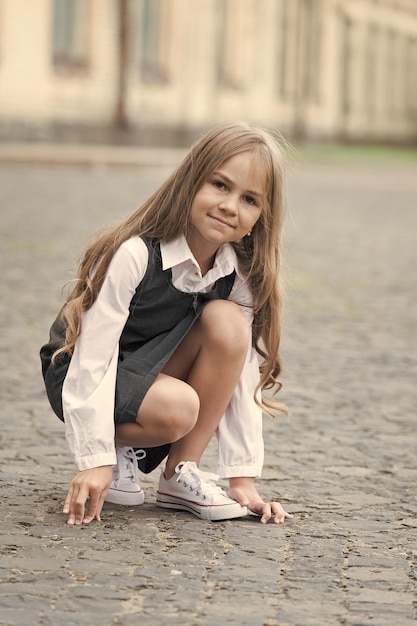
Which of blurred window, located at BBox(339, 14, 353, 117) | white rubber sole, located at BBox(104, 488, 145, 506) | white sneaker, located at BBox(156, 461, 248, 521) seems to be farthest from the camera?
blurred window, located at BBox(339, 14, 353, 117)

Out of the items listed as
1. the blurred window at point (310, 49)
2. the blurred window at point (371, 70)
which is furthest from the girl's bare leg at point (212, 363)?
the blurred window at point (371, 70)

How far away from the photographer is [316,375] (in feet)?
19.7

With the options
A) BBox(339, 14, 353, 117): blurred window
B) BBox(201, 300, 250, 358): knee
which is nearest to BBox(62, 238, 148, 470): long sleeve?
BBox(201, 300, 250, 358): knee

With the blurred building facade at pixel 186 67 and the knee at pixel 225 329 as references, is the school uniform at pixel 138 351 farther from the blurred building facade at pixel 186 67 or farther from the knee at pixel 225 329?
the blurred building facade at pixel 186 67

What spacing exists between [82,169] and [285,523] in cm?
1686

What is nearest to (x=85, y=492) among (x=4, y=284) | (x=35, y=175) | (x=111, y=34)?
(x=4, y=284)

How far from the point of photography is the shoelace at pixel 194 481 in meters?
3.69

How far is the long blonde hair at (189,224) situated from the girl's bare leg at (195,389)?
13cm

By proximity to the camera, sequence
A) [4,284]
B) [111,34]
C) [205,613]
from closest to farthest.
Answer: [205,613]
[4,284]
[111,34]

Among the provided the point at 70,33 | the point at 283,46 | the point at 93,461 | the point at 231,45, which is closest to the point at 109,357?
the point at 93,461

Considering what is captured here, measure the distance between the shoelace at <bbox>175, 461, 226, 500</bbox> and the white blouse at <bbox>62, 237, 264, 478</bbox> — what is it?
0.07 meters

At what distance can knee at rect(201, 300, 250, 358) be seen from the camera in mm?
3670

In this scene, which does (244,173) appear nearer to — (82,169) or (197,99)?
(82,169)

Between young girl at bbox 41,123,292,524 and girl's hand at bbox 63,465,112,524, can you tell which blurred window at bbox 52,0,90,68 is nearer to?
young girl at bbox 41,123,292,524
